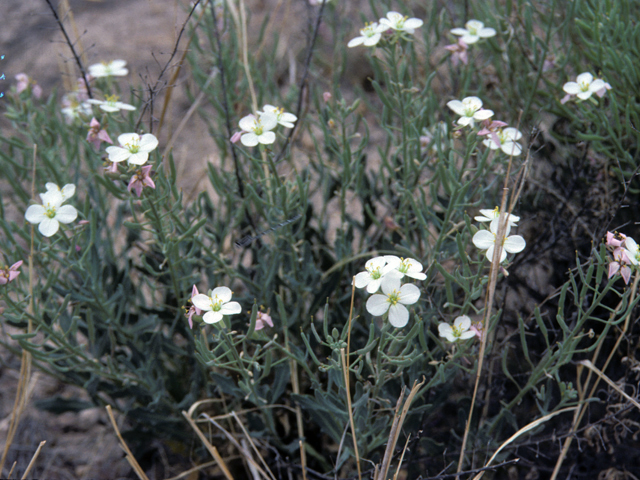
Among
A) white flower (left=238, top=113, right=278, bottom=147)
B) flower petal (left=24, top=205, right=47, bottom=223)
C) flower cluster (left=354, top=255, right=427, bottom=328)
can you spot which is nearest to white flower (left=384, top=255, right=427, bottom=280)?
flower cluster (left=354, top=255, right=427, bottom=328)

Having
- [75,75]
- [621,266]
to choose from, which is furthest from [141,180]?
[75,75]

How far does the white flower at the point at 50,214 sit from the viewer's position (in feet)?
5.19

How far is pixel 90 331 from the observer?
1850 millimetres

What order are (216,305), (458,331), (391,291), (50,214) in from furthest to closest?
(50,214), (458,331), (216,305), (391,291)

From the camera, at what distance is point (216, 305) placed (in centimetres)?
141

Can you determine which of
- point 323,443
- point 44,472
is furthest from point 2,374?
point 323,443

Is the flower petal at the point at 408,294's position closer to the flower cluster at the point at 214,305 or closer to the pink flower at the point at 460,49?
the flower cluster at the point at 214,305

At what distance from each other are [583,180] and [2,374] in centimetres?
265

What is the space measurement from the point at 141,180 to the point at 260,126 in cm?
40

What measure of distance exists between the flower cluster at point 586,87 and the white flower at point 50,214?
156 centimetres

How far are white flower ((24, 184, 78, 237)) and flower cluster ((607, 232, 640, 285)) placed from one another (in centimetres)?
139

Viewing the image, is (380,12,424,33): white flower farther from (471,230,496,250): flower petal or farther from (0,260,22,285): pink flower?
(0,260,22,285): pink flower

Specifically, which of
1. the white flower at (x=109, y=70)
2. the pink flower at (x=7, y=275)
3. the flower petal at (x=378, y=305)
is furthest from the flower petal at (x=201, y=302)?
the white flower at (x=109, y=70)

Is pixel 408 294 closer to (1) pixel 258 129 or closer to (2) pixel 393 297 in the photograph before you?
(2) pixel 393 297
